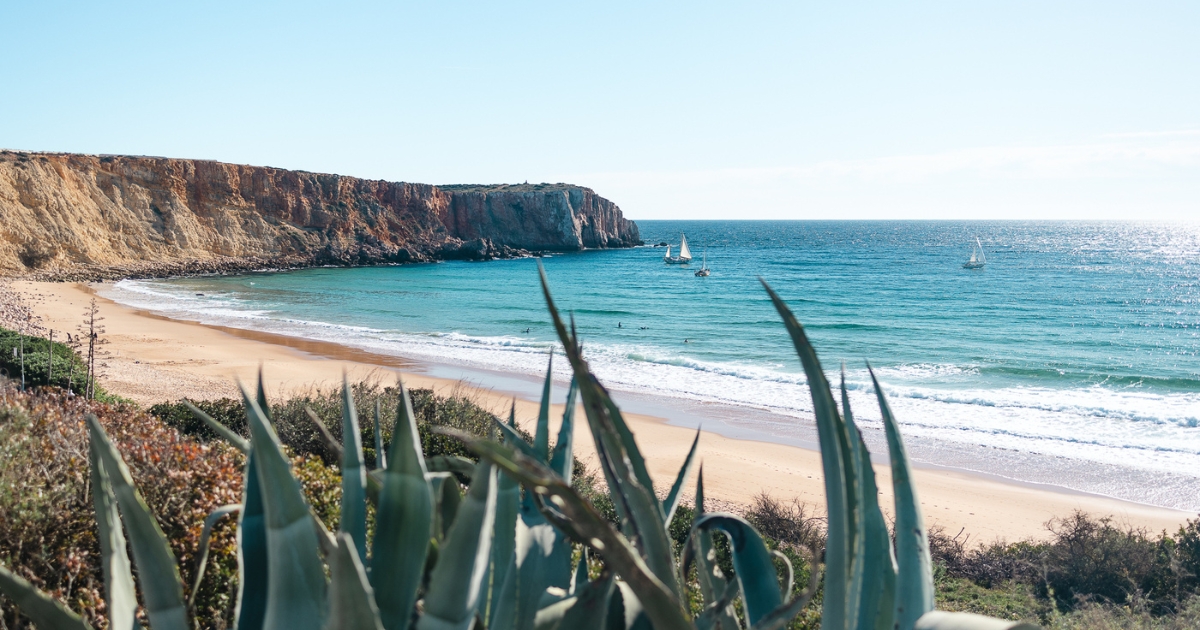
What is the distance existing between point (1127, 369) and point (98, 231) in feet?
167

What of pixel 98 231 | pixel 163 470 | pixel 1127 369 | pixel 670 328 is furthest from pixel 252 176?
pixel 163 470

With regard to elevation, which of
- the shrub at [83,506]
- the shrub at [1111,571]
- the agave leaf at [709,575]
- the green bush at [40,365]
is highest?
the agave leaf at [709,575]

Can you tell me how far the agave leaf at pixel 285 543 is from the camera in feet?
3.76

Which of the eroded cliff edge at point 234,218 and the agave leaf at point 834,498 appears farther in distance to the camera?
the eroded cliff edge at point 234,218

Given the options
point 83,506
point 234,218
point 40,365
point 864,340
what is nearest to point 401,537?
point 83,506

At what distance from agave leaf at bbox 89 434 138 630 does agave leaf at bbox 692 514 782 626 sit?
1138 mm

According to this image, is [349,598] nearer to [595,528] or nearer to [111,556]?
[595,528]

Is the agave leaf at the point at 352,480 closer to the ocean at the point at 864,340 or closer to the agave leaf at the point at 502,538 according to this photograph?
the agave leaf at the point at 502,538

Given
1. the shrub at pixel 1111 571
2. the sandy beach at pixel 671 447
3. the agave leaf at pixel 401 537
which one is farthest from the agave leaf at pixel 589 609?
the sandy beach at pixel 671 447

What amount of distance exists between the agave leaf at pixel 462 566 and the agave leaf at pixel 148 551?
21.1 inches

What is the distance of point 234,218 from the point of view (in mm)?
53844

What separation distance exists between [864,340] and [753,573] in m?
27.5

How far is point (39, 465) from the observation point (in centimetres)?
386

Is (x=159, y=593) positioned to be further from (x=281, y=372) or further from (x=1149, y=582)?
(x=281, y=372)
